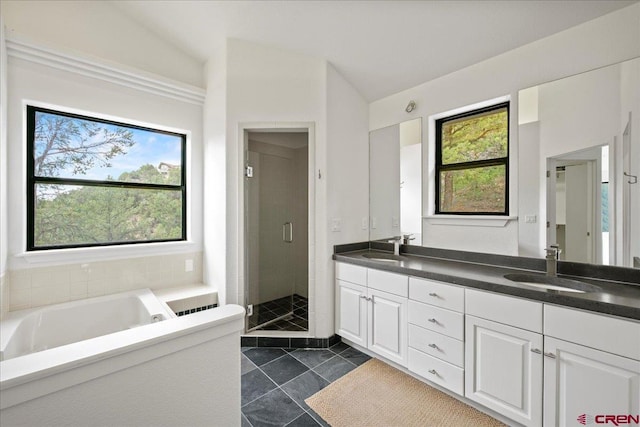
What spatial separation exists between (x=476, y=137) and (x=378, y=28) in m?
1.19

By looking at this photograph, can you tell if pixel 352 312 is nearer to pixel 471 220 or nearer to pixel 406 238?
pixel 406 238

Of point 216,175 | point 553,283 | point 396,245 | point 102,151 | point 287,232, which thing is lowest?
point 553,283

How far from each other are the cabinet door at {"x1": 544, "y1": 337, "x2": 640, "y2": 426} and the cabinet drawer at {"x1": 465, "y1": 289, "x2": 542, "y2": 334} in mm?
111

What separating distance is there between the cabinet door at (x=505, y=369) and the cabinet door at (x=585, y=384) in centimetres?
5

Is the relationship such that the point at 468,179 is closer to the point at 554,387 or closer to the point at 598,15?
the point at 598,15

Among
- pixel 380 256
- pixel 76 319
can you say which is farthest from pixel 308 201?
pixel 76 319

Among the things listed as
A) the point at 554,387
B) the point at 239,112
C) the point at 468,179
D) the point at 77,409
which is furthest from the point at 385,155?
the point at 77,409

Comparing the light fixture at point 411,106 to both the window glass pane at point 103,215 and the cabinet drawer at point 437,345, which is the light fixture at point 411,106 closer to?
the cabinet drawer at point 437,345

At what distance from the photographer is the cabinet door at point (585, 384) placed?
118cm

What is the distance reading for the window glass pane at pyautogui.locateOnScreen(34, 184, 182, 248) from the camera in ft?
7.31

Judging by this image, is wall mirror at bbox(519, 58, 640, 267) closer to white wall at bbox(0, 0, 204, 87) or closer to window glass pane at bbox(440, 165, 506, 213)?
window glass pane at bbox(440, 165, 506, 213)

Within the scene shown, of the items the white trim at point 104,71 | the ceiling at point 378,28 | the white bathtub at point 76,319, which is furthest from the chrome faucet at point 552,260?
the white trim at point 104,71

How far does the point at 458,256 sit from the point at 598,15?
1795mm

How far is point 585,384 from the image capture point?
1273 mm
